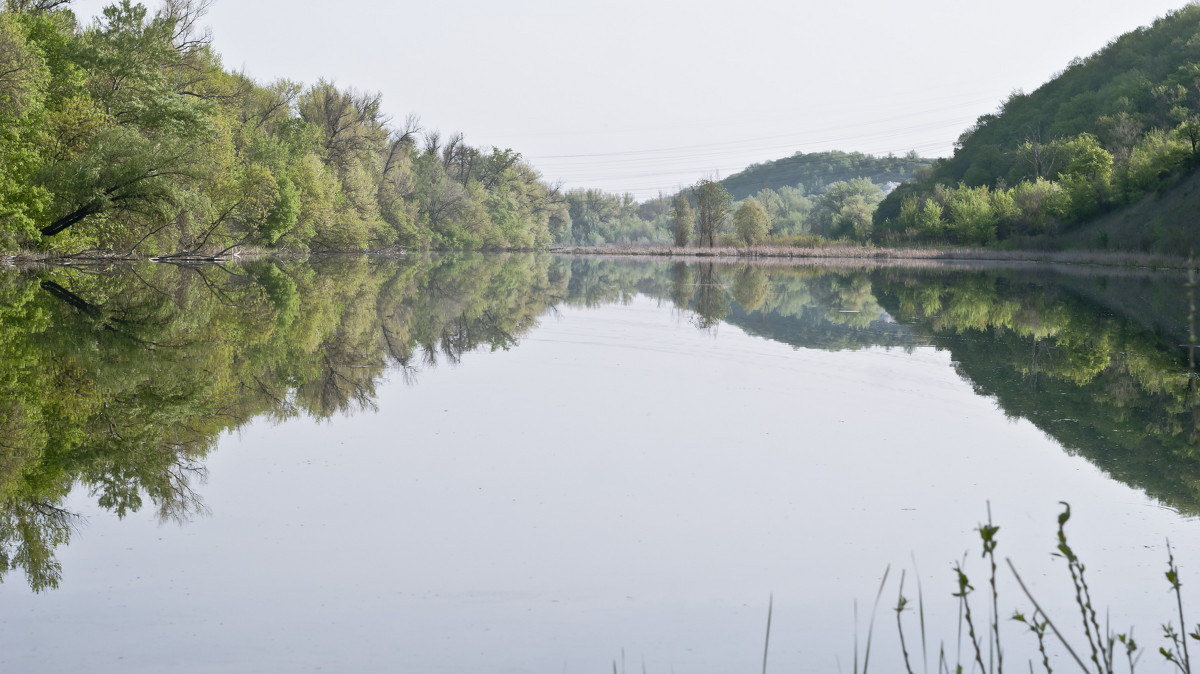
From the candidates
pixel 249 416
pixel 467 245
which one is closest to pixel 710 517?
pixel 249 416

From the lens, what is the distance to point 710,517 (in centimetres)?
558

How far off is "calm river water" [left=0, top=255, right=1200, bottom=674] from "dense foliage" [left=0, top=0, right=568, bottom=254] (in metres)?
15.2

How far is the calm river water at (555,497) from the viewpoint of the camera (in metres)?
3.90

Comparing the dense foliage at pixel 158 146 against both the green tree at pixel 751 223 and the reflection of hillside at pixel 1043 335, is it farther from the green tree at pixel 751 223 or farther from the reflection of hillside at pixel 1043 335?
the green tree at pixel 751 223

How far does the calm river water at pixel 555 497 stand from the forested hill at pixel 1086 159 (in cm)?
3370

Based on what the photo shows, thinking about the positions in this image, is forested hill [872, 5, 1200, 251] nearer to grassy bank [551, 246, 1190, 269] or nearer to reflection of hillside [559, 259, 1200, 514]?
grassy bank [551, 246, 1190, 269]

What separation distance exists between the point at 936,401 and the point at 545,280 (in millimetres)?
25318

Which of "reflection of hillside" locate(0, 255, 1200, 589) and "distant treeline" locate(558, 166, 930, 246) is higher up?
"distant treeline" locate(558, 166, 930, 246)

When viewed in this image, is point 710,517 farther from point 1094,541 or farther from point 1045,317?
point 1045,317

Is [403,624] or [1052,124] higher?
[1052,124]

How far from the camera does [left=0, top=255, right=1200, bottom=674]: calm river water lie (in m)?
3.90

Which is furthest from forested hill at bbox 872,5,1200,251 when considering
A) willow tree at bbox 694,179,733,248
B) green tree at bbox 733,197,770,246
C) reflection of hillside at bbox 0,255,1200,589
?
reflection of hillside at bbox 0,255,1200,589

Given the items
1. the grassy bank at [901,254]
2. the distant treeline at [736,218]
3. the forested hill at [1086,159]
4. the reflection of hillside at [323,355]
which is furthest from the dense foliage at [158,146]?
the forested hill at [1086,159]

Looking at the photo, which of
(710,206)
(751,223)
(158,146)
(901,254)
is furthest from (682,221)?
(158,146)
